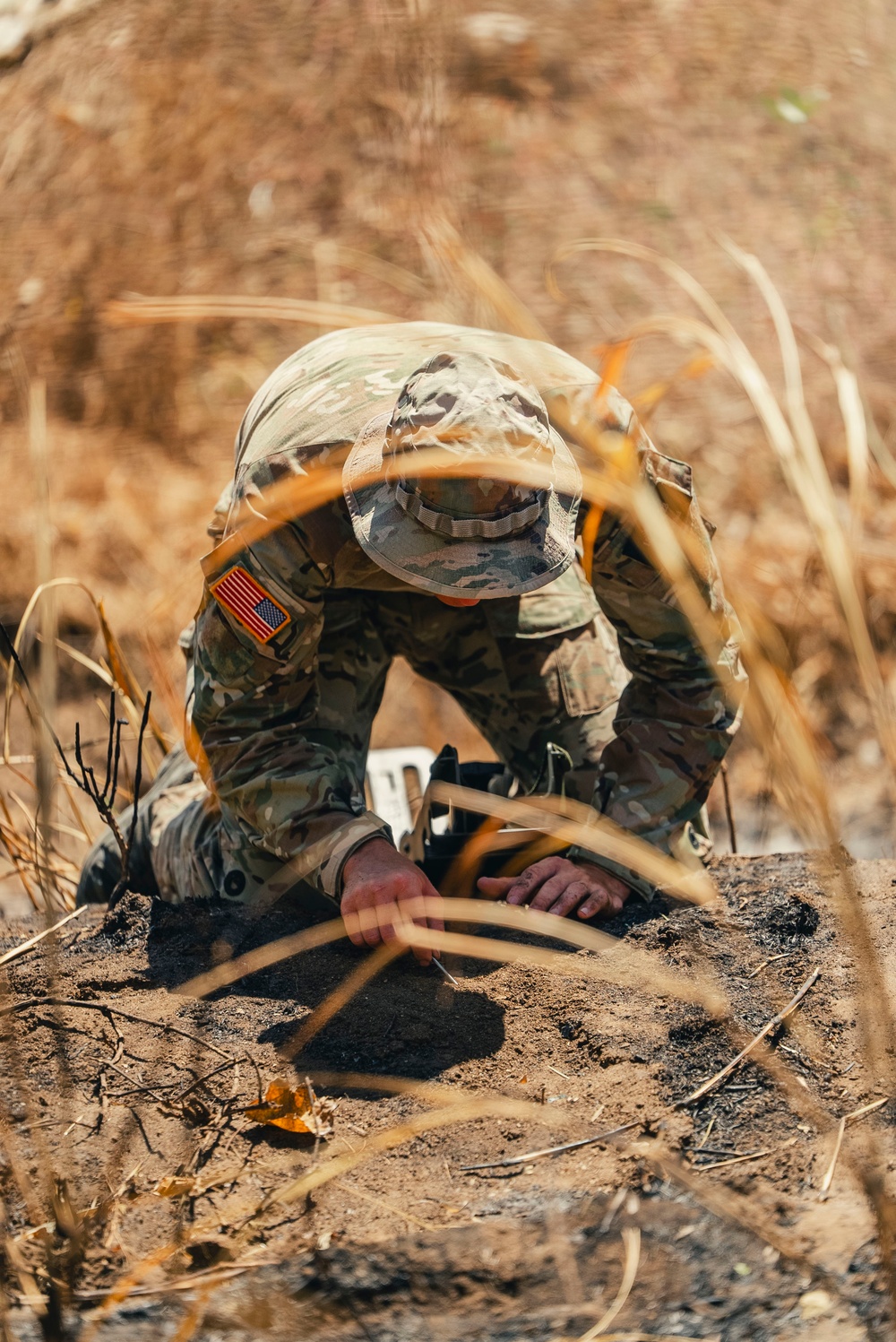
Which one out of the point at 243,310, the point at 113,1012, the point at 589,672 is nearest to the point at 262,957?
the point at 113,1012

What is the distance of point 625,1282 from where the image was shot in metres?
1.25

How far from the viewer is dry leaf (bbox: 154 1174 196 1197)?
1.42 meters

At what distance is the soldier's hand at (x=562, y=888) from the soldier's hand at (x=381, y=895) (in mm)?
178

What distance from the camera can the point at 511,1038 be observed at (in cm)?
174

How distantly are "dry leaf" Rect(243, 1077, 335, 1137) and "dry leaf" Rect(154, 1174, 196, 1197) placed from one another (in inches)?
5.3

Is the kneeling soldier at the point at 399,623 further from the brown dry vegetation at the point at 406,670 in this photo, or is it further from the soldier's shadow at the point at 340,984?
the brown dry vegetation at the point at 406,670

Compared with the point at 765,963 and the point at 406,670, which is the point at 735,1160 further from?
the point at 406,670

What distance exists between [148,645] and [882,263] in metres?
5.09

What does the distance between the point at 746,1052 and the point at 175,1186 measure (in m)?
0.77

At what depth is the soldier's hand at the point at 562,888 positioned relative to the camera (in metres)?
2.02

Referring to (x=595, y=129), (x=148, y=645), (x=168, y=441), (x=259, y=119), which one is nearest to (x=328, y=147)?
(x=259, y=119)

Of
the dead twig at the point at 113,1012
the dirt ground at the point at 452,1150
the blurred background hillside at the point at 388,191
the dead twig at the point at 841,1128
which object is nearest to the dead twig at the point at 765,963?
the dirt ground at the point at 452,1150

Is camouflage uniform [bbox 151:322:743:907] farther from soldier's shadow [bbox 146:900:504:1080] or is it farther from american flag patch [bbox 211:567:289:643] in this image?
soldier's shadow [bbox 146:900:504:1080]

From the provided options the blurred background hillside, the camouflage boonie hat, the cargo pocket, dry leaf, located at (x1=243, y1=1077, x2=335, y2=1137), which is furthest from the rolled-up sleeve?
the blurred background hillside
